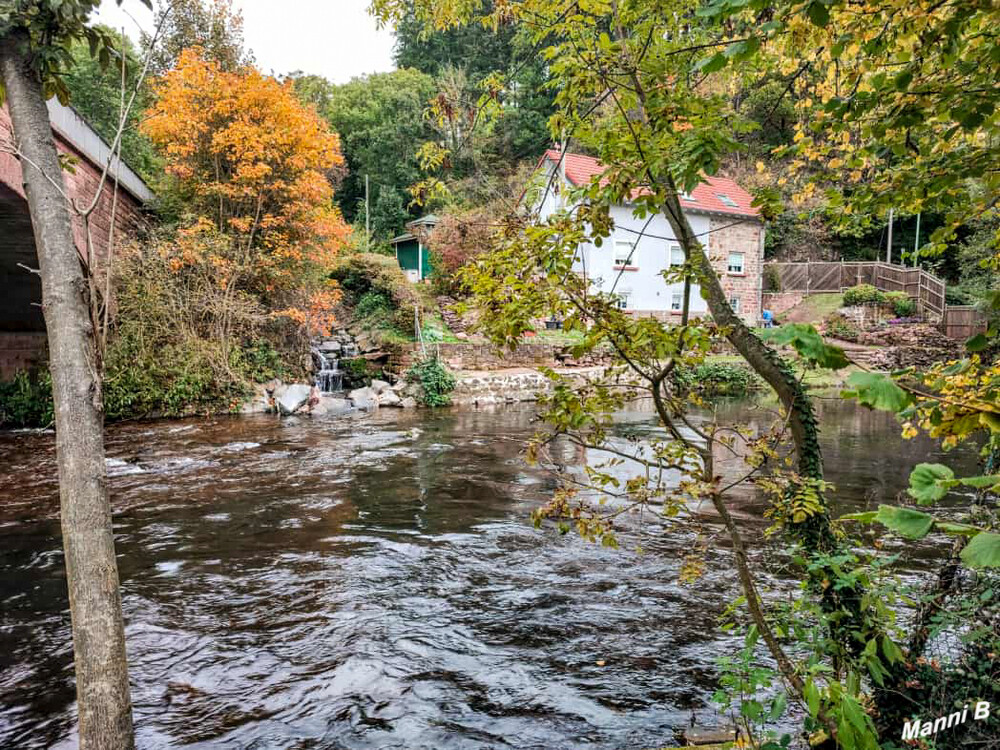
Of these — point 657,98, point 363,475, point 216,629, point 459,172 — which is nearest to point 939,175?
point 657,98

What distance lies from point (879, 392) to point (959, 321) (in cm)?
3023

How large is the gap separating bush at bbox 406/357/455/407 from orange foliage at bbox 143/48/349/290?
14.5 feet

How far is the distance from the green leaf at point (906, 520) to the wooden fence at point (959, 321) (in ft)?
95.1

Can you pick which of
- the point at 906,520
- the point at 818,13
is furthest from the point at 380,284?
the point at 906,520

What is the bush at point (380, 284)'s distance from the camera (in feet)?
70.1

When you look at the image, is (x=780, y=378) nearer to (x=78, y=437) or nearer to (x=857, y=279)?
(x=78, y=437)

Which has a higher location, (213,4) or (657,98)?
(213,4)

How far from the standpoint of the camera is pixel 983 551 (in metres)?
1.26

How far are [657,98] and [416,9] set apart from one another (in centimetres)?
219

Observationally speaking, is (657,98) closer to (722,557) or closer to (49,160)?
(49,160)

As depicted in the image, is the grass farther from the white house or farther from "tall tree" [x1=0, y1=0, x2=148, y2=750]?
"tall tree" [x1=0, y1=0, x2=148, y2=750]

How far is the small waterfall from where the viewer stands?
18.7 metres

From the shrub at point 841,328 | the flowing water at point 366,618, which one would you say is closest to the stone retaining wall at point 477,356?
the flowing water at point 366,618

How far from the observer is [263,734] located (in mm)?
3496
